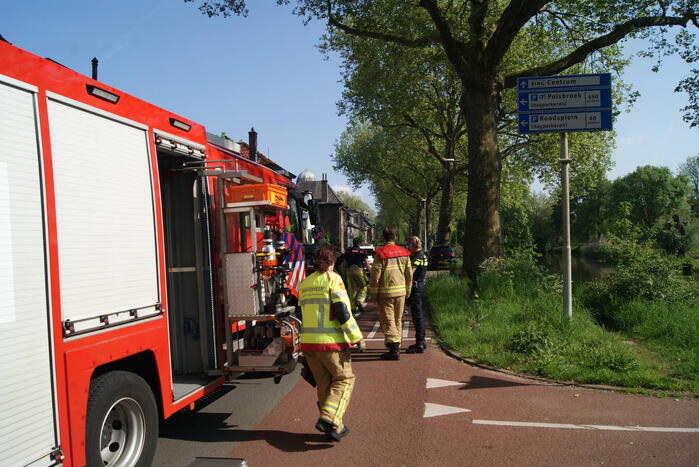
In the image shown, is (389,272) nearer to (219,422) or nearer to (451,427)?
(451,427)

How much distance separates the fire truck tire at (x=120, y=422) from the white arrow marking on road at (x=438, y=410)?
266cm

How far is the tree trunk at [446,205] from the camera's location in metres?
30.3

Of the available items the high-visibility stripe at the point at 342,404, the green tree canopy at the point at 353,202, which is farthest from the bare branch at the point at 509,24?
the green tree canopy at the point at 353,202

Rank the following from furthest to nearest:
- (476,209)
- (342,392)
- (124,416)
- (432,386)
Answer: (476,209) < (432,386) < (342,392) < (124,416)

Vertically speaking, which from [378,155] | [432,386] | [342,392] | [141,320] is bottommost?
[432,386]

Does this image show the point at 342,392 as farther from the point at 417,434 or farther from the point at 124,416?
the point at 124,416

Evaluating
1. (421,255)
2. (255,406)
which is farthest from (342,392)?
(421,255)

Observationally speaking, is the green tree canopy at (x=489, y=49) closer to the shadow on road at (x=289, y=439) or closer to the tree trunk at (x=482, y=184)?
the tree trunk at (x=482, y=184)

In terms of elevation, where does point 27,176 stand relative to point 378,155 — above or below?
below

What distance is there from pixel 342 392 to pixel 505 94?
22.4 metres

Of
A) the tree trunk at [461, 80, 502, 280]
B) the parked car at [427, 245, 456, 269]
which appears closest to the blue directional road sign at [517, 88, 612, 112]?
the tree trunk at [461, 80, 502, 280]

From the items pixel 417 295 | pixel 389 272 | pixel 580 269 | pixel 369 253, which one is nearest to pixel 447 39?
pixel 417 295

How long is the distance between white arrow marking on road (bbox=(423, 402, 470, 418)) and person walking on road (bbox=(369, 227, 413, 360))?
2.21 meters

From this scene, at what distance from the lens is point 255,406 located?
5.85 meters
